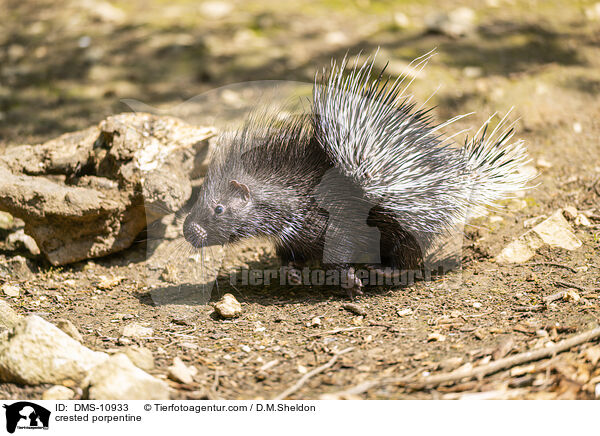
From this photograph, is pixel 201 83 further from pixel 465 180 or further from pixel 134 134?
pixel 465 180

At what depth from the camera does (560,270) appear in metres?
4.26

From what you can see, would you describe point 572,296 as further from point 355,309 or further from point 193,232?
point 193,232

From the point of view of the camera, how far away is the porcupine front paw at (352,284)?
4438 mm

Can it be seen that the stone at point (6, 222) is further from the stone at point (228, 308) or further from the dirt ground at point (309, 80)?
the stone at point (228, 308)

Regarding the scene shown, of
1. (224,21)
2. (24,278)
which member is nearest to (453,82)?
(224,21)

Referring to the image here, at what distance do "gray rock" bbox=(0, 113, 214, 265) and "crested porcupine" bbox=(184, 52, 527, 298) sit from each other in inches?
20.3

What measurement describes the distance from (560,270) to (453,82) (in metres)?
4.23

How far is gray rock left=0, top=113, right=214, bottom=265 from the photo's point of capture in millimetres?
4551

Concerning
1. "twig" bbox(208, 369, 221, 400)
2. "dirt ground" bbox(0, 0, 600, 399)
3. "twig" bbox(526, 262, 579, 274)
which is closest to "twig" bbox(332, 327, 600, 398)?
"dirt ground" bbox(0, 0, 600, 399)

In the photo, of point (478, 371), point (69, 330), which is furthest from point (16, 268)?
point (478, 371)

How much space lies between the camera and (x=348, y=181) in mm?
4395

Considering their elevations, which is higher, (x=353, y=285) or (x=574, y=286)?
(x=353, y=285)
